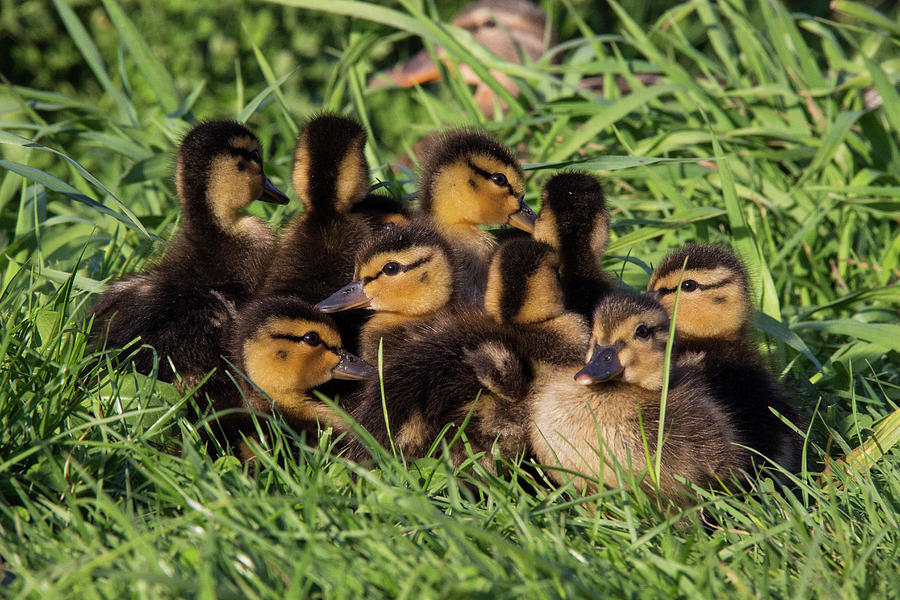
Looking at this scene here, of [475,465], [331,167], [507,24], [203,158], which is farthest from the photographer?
[507,24]

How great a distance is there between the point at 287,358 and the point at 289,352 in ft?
0.07

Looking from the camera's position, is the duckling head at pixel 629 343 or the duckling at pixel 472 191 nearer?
the duckling head at pixel 629 343

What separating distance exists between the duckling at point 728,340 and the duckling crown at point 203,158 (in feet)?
4.65

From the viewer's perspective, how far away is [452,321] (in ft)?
9.07

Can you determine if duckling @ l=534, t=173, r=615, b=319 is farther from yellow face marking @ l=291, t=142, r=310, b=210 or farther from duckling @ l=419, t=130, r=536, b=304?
yellow face marking @ l=291, t=142, r=310, b=210

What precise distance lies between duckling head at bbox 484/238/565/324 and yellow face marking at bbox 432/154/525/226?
624 mm

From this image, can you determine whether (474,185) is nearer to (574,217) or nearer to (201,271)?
(574,217)

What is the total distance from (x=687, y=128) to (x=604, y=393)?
8.01ft

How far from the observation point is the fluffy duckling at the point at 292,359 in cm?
276

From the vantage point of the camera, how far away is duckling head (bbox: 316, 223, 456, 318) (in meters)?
2.94

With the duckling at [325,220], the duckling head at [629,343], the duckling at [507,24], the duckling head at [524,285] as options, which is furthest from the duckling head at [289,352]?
the duckling at [507,24]

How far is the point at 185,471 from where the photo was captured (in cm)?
225

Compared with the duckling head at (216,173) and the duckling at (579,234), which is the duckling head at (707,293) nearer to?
the duckling at (579,234)

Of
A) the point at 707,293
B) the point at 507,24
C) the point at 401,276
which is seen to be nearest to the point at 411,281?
the point at 401,276
